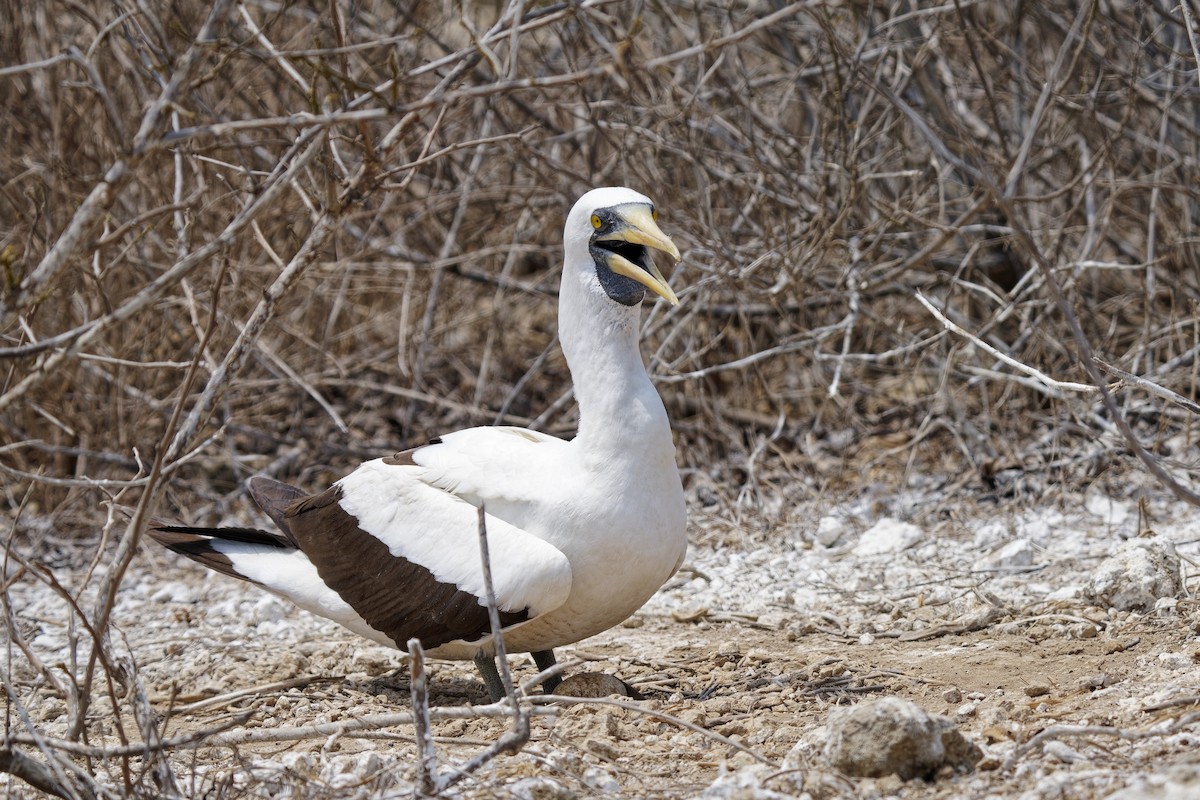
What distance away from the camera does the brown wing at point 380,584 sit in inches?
157

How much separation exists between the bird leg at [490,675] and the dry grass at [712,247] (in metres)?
1.84

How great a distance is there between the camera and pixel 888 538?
5703mm

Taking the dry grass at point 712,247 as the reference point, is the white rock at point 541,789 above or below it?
below

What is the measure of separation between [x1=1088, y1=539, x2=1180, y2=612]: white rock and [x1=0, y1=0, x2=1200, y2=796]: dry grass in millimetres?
1216

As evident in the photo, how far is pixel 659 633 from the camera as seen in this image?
16.5 feet

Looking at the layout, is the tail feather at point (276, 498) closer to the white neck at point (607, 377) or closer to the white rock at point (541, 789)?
the white neck at point (607, 377)

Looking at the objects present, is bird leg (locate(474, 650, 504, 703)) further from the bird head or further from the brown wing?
the bird head

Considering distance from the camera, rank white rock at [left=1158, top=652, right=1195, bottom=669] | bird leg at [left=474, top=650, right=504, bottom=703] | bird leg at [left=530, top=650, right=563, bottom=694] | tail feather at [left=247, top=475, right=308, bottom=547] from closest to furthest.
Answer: white rock at [left=1158, top=652, right=1195, bottom=669] < bird leg at [left=474, top=650, right=504, bottom=703] < bird leg at [left=530, top=650, right=563, bottom=694] < tail feather at [left=247, top=475, right=308, bottom=547]

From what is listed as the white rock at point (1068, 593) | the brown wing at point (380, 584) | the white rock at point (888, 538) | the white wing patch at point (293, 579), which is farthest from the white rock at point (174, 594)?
the white rock at point (1068, 593)

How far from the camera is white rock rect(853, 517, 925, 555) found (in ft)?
18.5

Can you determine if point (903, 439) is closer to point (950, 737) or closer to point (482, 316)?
point (482, 316)

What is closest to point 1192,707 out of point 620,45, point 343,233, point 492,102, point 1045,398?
point 620,45

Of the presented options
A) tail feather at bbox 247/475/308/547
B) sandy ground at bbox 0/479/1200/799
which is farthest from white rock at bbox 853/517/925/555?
tail feather at bbox 247/475/308/547

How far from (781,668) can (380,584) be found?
1.29 metres
